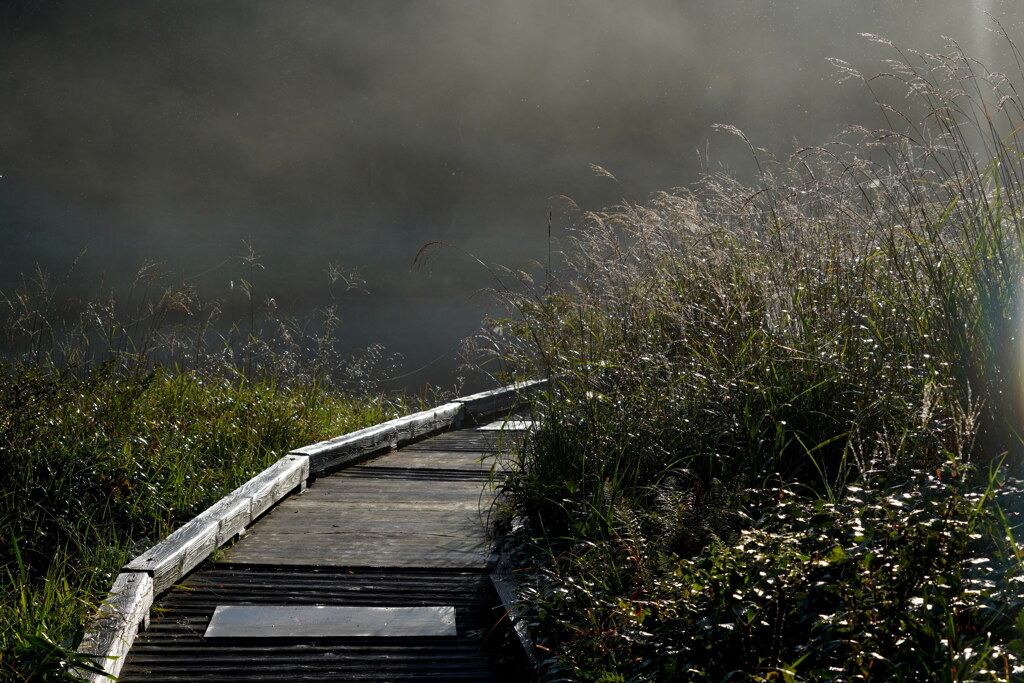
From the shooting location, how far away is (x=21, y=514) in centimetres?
459

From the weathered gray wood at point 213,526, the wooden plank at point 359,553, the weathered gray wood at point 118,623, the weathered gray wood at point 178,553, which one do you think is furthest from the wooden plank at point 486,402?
the weathered gray wood at point 118,623

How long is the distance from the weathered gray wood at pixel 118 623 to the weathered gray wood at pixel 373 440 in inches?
84.3

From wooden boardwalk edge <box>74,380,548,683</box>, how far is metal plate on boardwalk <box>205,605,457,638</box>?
282 millimetres

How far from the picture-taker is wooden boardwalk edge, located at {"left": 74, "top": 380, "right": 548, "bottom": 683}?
3.06m

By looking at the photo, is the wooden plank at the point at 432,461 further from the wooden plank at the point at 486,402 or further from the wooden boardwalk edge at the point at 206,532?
the wooden plank at the point at 486,402

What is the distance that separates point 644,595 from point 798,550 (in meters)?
0.56

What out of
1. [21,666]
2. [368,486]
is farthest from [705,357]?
[21,666]

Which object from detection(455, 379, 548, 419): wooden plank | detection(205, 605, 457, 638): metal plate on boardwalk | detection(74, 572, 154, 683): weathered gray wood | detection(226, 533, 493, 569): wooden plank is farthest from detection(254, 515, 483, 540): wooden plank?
detection(455, 379, 548, 419): wooden plank

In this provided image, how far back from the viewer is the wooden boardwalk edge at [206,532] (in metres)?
3.06

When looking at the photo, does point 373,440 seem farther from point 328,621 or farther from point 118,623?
point 118,623

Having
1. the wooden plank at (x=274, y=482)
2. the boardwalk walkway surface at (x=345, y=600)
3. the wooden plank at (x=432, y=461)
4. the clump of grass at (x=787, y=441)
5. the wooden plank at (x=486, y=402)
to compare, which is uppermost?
the clump of grass at (x=787, y=441)

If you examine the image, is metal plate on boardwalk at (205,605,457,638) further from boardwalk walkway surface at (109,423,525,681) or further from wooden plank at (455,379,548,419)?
wooden plank at (455,379,548,419)

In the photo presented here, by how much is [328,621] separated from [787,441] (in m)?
1.91

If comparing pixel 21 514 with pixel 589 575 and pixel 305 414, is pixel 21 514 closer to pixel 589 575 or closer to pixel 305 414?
pixel 305 414
